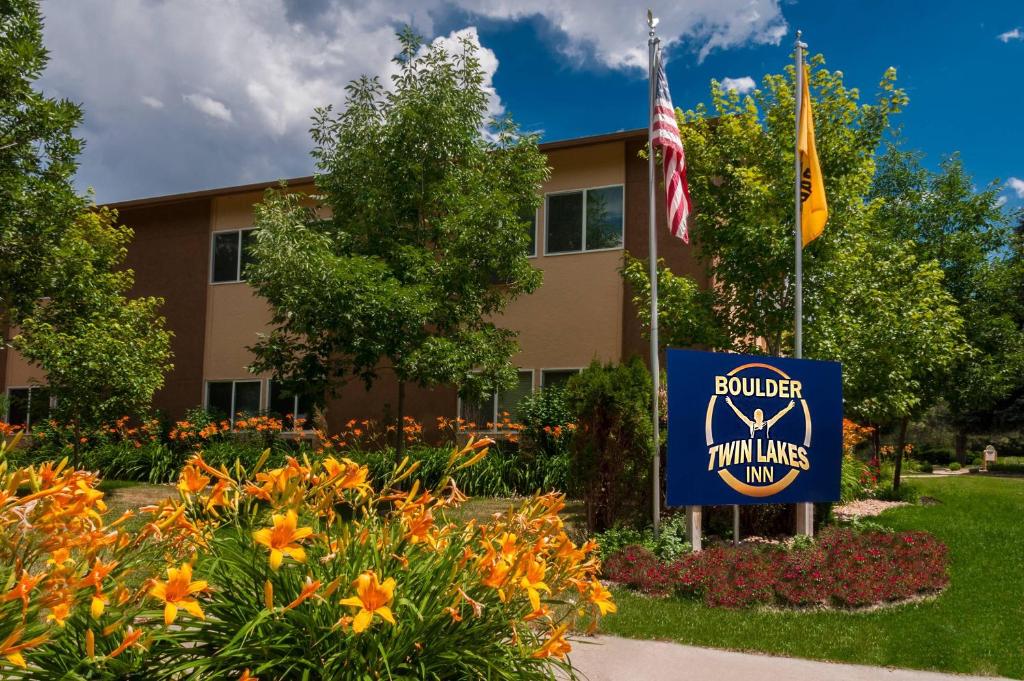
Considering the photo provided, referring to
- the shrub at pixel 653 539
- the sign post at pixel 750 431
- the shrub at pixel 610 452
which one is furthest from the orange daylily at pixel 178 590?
the shrub at pixel 610 452

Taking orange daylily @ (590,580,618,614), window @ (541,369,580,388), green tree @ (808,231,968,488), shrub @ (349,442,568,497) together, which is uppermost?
green tree @ (808,231,968,488)

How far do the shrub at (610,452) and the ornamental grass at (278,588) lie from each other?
260 inches

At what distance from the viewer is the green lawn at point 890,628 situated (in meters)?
5.95

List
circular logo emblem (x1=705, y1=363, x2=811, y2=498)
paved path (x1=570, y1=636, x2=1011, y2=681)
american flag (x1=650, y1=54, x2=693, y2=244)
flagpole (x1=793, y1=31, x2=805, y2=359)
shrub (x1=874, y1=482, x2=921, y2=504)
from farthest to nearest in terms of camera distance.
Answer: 1. shrub (x1=874, y1=482, x2=921, y2=504)
2. flagpole (x1=793, y1=31, x2=805, y2=359)
3. american flag (x1=650, y1=54, x2=693, y2=244)
4. circular logo emblem (x1=705, y1=363, x2=811, y2=498)
5. paved path (x1=570, y1=636, x2=1011, y2=681)

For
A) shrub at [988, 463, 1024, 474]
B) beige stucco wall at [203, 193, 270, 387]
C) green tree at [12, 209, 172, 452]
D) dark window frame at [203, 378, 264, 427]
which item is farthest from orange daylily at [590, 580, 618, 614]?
shrub at [988, 463, 1024, 474]

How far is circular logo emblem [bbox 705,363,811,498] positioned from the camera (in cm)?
938

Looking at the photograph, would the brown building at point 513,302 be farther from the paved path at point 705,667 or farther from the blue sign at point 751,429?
the paved path at point 705,667

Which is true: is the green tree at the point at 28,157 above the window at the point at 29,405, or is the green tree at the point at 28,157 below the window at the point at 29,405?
above

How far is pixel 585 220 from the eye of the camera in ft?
Result: 55.6

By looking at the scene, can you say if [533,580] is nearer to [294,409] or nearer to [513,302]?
[513,302]

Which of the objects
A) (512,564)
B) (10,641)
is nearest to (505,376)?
(512,564)

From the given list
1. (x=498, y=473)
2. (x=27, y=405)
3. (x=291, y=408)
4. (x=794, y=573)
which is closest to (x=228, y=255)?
(x=291, y=408)

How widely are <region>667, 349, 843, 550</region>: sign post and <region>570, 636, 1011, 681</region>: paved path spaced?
3.07 meters

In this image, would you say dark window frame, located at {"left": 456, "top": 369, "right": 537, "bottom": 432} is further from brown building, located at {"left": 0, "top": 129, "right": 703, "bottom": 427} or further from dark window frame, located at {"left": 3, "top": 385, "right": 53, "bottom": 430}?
dark window frame, located at {"left": 3, "top": 385, "right": 53, "bottom": 430}
